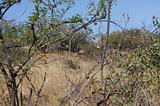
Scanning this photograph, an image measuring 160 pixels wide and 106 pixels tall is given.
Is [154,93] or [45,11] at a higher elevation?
[45,11]

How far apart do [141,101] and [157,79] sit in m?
2.06

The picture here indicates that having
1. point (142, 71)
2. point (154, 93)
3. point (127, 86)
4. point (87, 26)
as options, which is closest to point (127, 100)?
point (127, 86)

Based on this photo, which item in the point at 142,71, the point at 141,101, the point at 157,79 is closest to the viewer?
the point at 141,101

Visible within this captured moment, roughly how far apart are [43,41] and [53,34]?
0.09 m

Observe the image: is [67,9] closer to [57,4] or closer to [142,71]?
[57,4]

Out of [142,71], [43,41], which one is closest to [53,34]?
[43,41]

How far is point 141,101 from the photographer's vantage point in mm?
4320

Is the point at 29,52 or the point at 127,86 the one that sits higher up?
the point at 29,52

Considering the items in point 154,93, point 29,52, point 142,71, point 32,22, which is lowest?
point 154,93

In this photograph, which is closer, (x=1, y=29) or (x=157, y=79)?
(x=1, y=29)

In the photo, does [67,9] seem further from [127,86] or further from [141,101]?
[127,86]

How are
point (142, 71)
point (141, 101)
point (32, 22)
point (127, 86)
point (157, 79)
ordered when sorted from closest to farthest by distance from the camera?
1. point (32, 22)
2. point (141, 101)
3. point (127, 86)
4. point (142, 71)
5. point (157, 79)

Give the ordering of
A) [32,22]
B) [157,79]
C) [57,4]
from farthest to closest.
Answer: [157,79]
[57,4]
[32,22]

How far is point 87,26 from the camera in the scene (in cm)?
301
